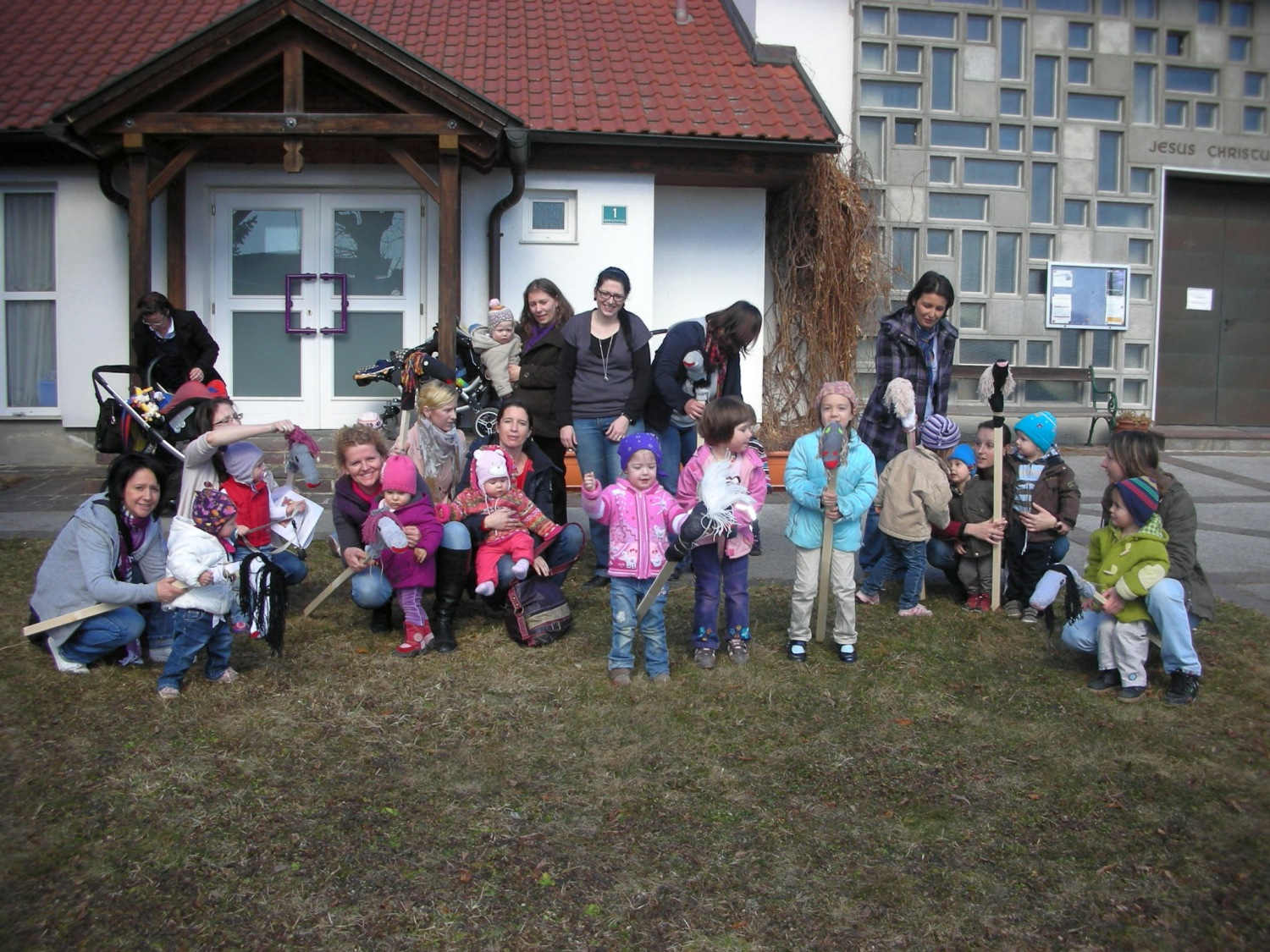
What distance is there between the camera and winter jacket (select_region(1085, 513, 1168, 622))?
4.51 meters

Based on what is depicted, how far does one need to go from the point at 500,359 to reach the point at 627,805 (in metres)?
4.52

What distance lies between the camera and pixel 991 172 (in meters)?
11.9

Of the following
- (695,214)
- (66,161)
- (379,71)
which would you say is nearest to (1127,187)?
(695,214)

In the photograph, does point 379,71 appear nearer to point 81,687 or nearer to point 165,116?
point 165,116

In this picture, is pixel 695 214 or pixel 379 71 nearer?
pixel 379 71

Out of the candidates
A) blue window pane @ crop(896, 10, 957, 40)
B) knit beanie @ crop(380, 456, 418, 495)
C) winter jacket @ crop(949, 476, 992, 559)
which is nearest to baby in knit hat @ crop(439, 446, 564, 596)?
knit beanie @ crop(380, 456, 418, 495)

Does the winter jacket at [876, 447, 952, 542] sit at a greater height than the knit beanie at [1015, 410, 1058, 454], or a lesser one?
lesser

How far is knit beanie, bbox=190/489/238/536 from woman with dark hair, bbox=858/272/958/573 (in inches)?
130

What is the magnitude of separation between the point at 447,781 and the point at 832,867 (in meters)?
1.33

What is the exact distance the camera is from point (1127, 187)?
40.1ft

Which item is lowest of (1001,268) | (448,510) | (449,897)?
(449,897)

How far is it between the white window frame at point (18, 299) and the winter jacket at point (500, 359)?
4966 mm

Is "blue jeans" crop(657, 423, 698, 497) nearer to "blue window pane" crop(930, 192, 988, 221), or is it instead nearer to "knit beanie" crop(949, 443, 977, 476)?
"knit beanie" crop(949, 443, 977, 476)

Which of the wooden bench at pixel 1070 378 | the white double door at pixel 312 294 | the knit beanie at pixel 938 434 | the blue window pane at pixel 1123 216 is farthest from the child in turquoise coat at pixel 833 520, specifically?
the blue window pane at pixel 1123 216
